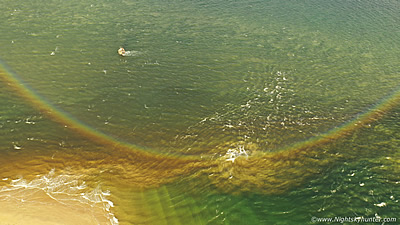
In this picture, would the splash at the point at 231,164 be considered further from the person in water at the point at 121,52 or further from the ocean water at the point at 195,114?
the person in water at the point at 121,52

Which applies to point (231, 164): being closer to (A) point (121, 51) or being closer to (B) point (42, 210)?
(B) point (42, 210)

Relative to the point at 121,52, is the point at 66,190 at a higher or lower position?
lower

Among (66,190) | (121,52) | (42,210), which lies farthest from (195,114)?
(42,210)

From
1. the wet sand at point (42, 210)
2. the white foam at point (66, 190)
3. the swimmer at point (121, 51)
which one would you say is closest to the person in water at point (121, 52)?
the swimmer at point (121, 51)

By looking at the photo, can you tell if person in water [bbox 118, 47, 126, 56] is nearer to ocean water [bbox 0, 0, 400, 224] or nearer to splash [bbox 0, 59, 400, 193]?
ocean water [bbox 0, 0, 400, 224]

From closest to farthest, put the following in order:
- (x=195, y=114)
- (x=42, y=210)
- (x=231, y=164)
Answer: (x=42, y=210)
(x=231, y=164)
(x=195, y=114)

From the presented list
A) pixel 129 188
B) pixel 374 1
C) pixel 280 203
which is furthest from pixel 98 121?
pixel 374 1

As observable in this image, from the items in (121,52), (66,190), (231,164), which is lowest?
(231,164)

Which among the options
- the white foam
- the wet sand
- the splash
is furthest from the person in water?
the wet sand

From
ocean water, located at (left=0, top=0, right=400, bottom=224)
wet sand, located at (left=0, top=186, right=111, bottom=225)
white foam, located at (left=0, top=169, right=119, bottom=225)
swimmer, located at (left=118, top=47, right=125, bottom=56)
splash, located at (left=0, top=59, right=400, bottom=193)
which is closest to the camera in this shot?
wet sand, located at (left=0, top=186, right=111, bottom=225)
